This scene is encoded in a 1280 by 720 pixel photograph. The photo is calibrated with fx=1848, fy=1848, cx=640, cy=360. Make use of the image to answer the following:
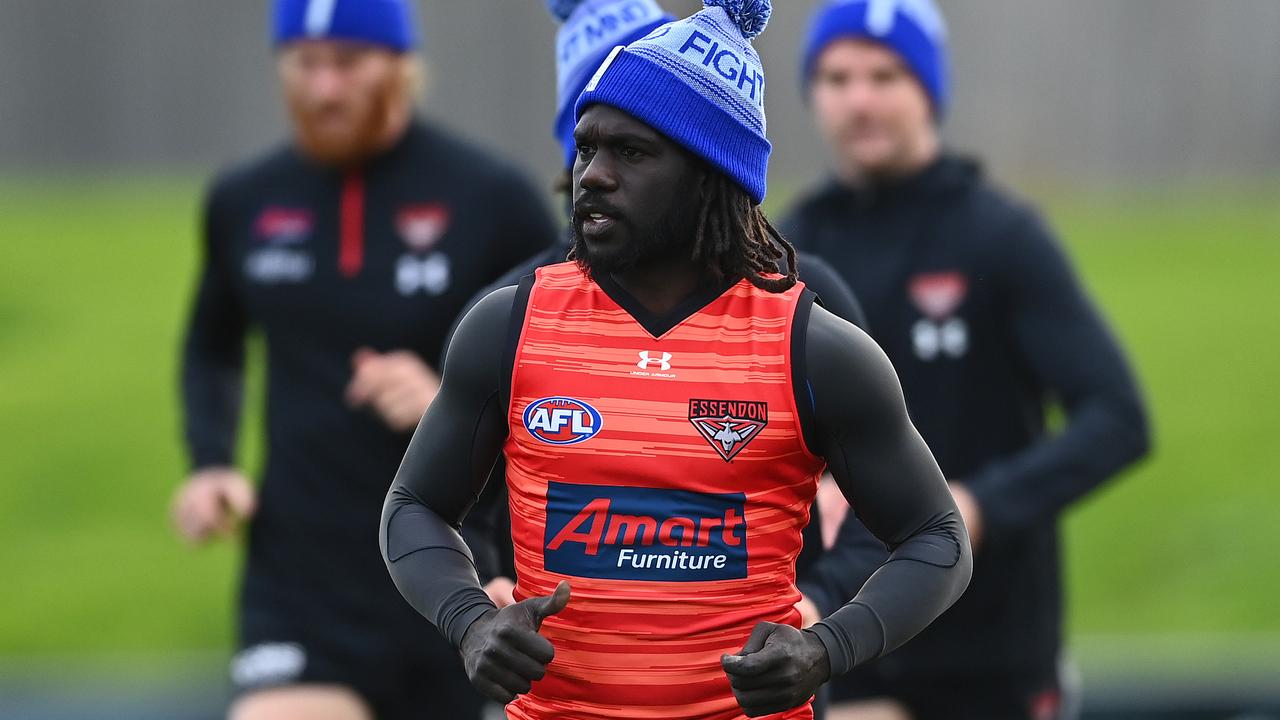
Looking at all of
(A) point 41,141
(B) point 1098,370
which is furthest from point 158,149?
(B) point 1098,370

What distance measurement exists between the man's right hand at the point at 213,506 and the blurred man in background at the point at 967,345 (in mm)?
1543

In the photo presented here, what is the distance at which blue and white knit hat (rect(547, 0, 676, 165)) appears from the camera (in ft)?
11.2

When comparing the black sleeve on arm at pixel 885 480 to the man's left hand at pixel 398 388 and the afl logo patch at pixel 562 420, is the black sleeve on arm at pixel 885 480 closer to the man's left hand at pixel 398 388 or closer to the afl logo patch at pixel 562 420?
the afl logo patch at pixel 562 420

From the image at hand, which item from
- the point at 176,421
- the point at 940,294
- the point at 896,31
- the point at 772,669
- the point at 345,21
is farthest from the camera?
the point at 176,421

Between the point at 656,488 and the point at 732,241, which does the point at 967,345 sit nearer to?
the point at 732,241

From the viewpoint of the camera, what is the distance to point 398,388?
4.06 meters

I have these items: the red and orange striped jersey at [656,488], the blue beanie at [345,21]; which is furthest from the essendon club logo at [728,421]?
the blue beanie at [345,21]

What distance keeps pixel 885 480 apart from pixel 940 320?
179 centimetres

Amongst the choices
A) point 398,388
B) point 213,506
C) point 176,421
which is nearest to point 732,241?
point 398,388

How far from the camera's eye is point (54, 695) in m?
6.55

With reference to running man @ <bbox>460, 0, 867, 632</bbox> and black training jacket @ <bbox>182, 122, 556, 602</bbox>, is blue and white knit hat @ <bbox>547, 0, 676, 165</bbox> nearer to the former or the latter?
running man @ <bbox>460, 0, 867, 632</bbox>

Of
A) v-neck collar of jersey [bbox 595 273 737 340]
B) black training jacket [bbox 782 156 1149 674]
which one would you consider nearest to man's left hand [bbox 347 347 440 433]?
black training jacket [bbox 782 156 1149 674]

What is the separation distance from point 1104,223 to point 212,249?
17268 millimetres

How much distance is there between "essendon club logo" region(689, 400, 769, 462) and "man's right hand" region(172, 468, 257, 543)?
244 centimetres
